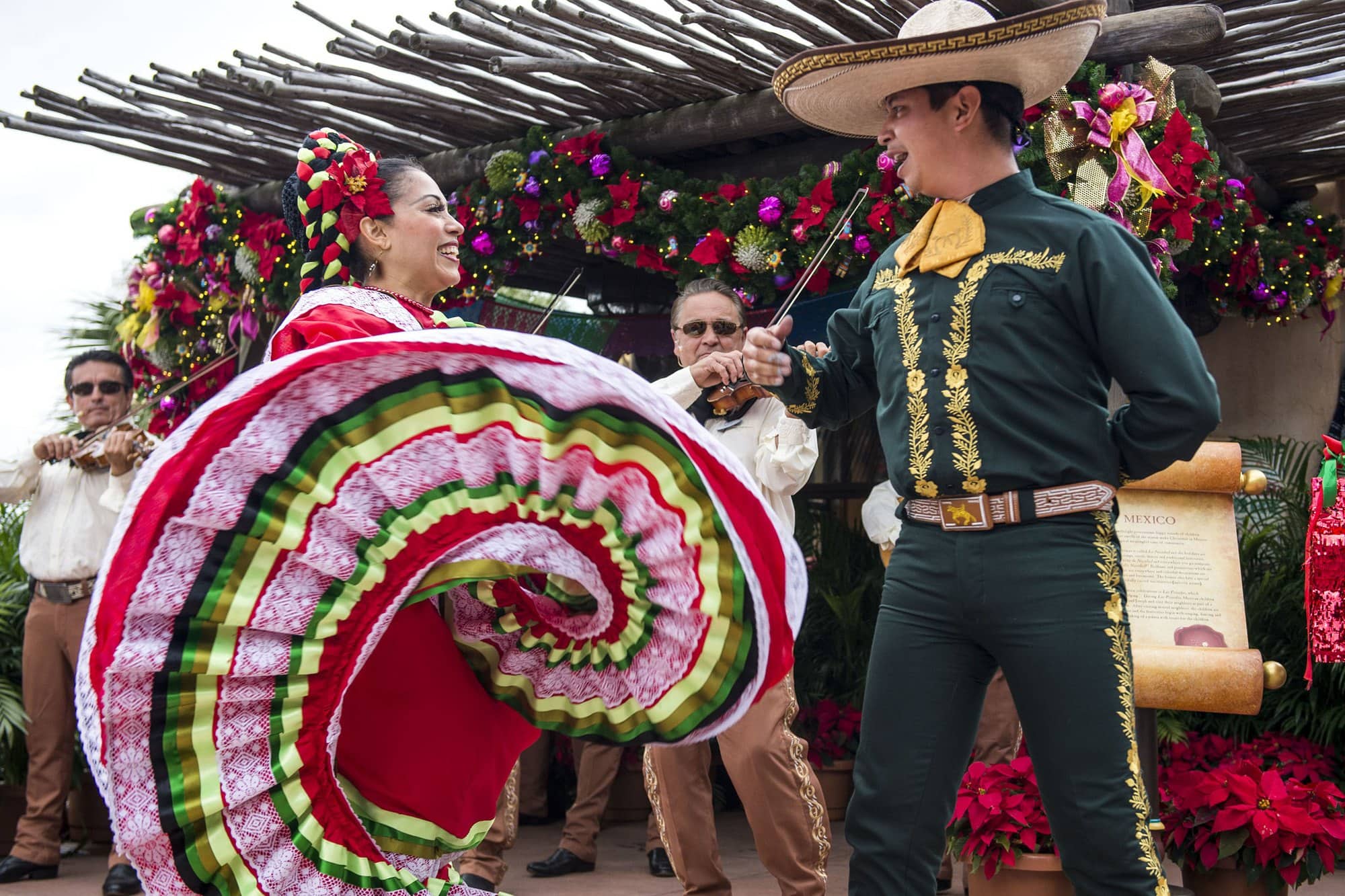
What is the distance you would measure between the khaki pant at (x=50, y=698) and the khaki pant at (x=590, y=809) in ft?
5.90

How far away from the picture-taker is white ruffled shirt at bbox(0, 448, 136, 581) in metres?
5.42

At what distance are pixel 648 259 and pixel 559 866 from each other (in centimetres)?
252

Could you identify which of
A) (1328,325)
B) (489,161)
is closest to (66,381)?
(489,161)

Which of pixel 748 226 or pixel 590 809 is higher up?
pixel 748 226

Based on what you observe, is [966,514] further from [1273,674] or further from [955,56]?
[1273,674]

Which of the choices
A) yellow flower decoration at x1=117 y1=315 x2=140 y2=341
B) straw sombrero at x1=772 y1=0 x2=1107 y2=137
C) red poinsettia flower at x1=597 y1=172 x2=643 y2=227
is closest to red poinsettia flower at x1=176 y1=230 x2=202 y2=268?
yellow flower decoration at x1=117 y1=315 x2=140 y2=341

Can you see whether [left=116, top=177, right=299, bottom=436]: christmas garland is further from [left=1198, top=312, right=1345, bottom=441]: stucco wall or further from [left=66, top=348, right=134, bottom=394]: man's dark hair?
[left=1198, top=312, right=1345, bottom=441]: stucco wall

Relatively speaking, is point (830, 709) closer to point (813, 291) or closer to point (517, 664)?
point (813, 291)

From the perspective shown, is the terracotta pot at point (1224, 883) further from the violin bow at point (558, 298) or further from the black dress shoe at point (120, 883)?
the black dress shoe at point (120, 883)

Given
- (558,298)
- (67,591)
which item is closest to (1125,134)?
(558,298)

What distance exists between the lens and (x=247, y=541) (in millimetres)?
2008

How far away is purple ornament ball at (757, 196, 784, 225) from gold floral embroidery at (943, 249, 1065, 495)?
273cm

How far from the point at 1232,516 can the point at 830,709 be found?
2.43 metres

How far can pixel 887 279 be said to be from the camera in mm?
2928
